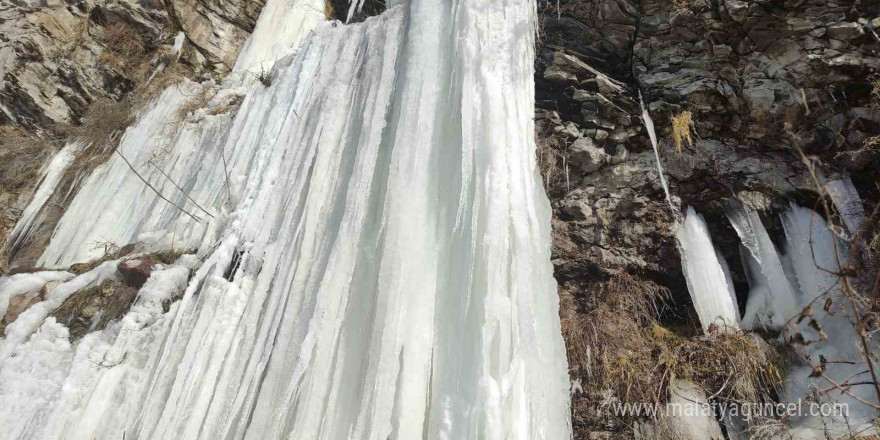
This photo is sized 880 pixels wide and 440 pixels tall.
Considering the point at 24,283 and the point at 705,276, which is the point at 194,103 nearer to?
the point at 24,283

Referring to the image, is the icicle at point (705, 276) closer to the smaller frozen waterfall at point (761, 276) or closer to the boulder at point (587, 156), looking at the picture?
the smaller frozen waterfall at point (761, 276)

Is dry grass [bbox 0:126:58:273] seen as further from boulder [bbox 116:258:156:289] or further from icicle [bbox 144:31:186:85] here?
boulder [bbox 116:258:156:289]

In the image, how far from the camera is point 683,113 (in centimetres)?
399

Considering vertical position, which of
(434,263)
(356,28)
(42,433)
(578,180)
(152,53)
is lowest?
(42,433)

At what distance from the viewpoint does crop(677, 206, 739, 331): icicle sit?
3564 millimetres

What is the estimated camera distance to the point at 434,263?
9.40 ft

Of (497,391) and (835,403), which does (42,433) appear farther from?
(835,403)

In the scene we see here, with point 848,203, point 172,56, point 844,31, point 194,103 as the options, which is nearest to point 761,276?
point 848,203

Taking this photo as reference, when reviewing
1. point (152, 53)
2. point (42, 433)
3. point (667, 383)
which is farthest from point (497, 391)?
point (152, 53)

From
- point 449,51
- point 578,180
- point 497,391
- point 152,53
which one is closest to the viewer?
point 497,391

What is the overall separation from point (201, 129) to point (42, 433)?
3785 mm

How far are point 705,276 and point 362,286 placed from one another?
2762mm

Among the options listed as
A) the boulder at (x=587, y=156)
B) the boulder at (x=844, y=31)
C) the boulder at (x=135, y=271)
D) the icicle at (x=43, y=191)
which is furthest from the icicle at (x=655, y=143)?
the icicle at (x=43, y=191)

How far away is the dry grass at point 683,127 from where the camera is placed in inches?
156
